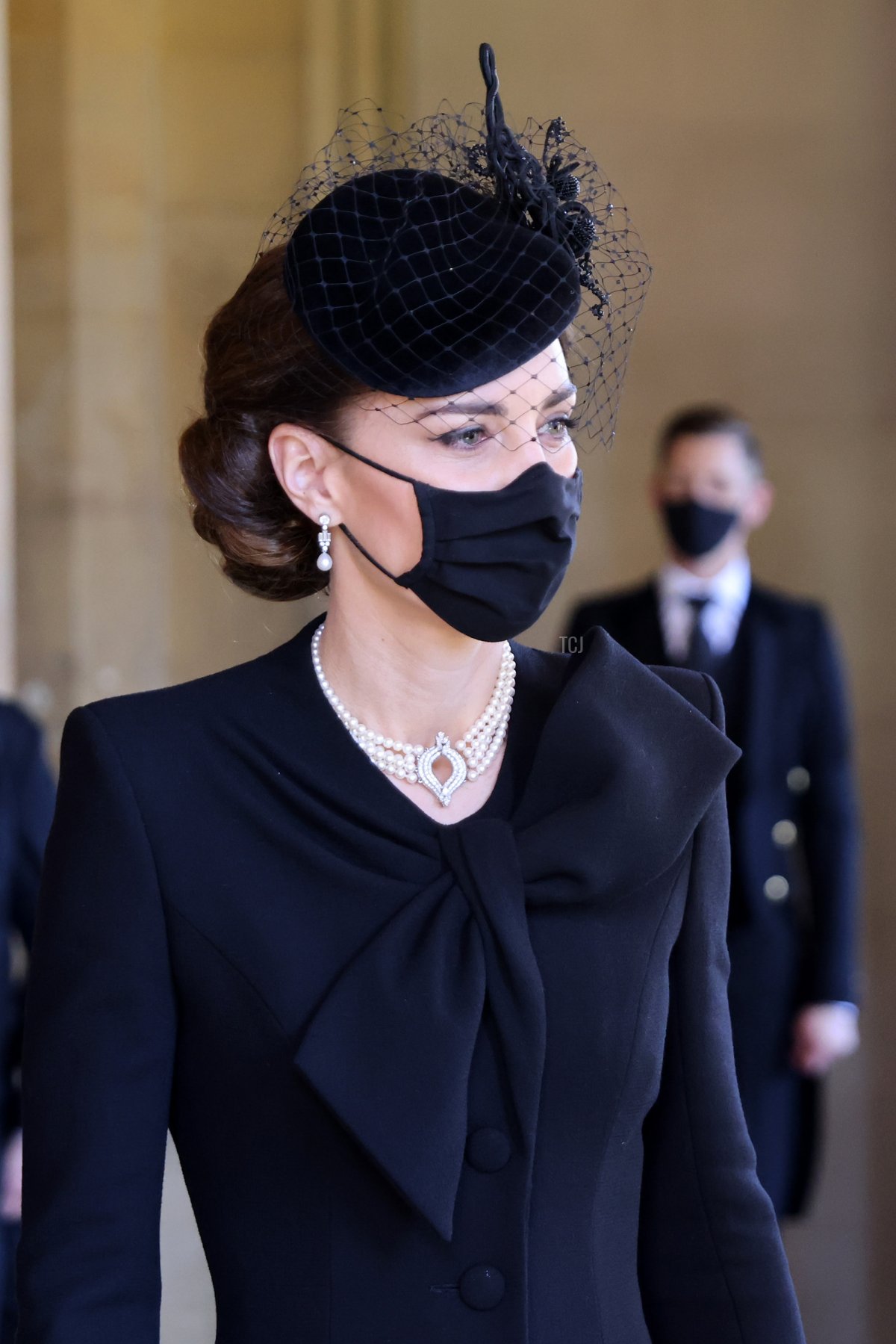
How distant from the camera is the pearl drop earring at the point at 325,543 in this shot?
175 cm

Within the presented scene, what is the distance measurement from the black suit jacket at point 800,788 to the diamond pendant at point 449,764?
6.66 ft

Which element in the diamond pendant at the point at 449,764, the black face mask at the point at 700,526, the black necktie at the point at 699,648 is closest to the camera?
the diamond pendant at the point at 449,764

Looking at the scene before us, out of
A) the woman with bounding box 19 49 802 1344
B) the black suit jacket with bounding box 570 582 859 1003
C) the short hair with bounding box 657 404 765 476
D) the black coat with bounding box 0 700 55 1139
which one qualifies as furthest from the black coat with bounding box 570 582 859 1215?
the woman with bounding box 19 49 802 1344

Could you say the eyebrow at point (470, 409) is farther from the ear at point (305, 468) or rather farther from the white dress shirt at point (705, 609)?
the white dress shirt at point (705, 609)

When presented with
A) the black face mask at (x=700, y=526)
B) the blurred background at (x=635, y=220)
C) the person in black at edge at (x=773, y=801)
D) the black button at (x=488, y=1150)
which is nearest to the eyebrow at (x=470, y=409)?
the black button at (x=488, y=1150)

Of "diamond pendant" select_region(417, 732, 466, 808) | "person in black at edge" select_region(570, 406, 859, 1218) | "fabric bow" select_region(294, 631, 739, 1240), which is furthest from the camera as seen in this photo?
"person in black at edge" select_region(570, 406, 859, 1218)

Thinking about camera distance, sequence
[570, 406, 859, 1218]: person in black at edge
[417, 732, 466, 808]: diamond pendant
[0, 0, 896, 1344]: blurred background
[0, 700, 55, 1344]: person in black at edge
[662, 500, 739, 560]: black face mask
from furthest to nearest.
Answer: [0, 0, 896, 1344]: blurred background, [662, 500, 739, 560]: black face mask, [570, 406, 859, 1218]: person in black at edge, [0, 700, 55, 1344]: person in black at edge, [417, 732, 466, 808]: diamond pendant

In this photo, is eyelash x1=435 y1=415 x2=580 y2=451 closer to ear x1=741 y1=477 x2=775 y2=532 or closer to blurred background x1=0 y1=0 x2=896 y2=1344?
ear x1=741 y1=477 x2=775 y2=532

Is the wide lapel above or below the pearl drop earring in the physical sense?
below

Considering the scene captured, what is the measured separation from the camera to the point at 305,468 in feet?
5.79

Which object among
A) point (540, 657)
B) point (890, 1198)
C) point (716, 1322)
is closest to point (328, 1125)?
point (716, 1322)

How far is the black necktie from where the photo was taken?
376 cm

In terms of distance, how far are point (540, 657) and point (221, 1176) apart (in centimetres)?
64

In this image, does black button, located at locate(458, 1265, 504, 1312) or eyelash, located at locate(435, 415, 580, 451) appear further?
eyelash, located at locate(435, 415, 580, 451)
